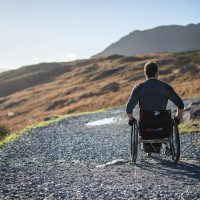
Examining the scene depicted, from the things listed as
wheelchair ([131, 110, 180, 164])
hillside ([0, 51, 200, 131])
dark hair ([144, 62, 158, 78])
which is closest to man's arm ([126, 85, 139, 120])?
wheelchair ([131, 110, 180, 164])

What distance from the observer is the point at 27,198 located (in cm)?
949

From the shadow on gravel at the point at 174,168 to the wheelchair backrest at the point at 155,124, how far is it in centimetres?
83

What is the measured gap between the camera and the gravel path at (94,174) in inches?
380

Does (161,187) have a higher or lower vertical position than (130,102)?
lower

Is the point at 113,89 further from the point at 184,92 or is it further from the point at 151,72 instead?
the point at 151,72

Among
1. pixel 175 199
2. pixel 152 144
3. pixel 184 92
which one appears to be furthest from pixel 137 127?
pixel 184 92

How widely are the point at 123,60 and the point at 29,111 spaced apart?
58812 millimetres

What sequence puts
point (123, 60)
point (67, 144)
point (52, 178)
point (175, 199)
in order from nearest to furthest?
point (175, 199) → point (52, 178) → point (67, 144) → point (123, 60)

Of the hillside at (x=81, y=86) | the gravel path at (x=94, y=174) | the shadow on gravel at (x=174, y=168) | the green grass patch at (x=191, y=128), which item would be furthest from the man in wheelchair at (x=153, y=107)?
the hillside at (x=81, y=86)

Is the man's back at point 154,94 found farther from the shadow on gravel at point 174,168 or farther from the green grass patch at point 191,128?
the green grass patch at point 191,128

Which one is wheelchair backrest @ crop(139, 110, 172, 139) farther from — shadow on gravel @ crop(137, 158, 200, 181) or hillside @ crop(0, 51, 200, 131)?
hillside @ crop(0, 51, 200, 131)

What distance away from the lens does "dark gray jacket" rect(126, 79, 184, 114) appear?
12867mm

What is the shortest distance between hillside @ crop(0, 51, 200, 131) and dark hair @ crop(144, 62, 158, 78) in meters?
31.4

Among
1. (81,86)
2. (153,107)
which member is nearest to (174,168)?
(153,107)
